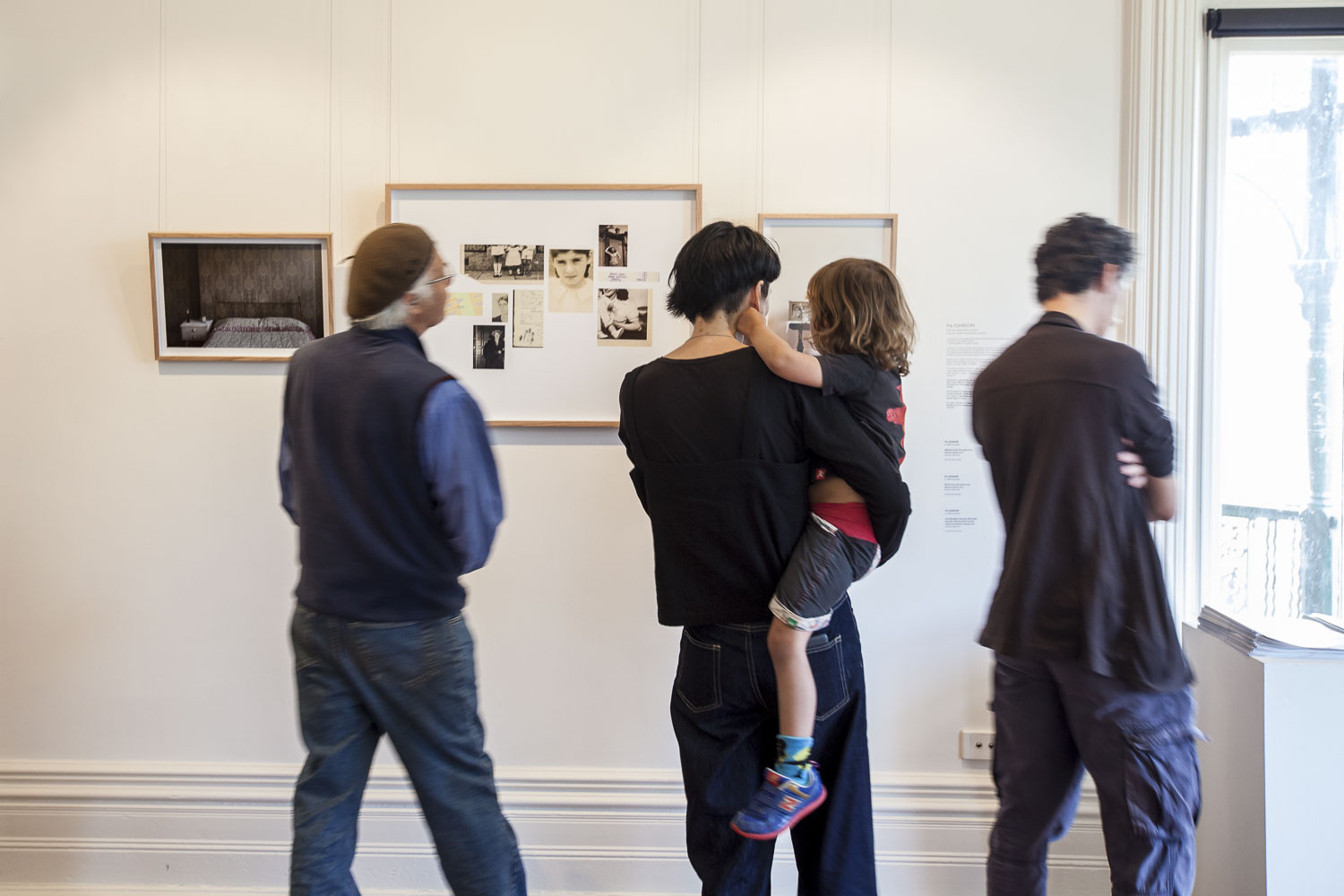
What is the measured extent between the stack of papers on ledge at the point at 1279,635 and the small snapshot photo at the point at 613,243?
5.83 feet

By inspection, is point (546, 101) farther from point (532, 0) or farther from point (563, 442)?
point (563, 442)

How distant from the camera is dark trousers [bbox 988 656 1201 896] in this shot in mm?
1384

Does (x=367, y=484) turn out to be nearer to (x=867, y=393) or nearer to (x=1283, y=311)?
(x=867, y=393)

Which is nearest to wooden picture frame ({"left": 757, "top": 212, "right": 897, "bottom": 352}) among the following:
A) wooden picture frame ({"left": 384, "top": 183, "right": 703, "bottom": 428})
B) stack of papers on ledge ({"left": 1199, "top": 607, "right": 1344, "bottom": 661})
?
wooden picture frame ({"left": 384, "top": 183, "right": 703, "bottom": 428})

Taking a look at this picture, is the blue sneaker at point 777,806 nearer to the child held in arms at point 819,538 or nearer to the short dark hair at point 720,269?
the child held in arms at point 819,538

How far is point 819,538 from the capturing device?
1.43 metres

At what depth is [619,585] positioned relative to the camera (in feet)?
7.61

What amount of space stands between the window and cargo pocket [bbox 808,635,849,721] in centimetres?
144

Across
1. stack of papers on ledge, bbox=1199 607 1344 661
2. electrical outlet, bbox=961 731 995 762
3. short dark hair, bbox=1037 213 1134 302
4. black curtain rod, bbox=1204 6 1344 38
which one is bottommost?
electrical outlet, bbox=961 731 995 762

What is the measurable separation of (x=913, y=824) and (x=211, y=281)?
251 cm

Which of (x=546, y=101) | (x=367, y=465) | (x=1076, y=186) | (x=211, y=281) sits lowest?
(x=367, y=465)

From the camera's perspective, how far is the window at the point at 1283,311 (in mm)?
2279

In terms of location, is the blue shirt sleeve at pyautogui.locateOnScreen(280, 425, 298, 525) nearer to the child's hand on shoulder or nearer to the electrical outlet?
the child's hand on shoulder

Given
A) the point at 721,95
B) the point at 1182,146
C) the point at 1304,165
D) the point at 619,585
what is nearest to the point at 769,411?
the point at 619,585
